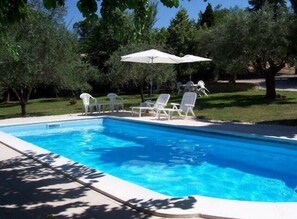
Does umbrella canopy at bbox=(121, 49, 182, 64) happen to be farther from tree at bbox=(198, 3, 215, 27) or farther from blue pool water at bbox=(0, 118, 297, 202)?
tree at bbox=(198, 3, 215, 27)

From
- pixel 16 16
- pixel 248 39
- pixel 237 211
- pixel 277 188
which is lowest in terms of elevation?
pixel 277 188

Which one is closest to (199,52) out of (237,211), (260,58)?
(260,58)

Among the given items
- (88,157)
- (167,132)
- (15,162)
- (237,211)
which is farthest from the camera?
(167,132)

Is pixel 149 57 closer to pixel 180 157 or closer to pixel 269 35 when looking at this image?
pixel 269 35

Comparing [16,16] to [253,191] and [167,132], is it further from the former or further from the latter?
[167,132]

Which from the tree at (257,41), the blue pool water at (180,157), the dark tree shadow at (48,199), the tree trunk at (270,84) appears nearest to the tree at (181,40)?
the tree at (257,41)

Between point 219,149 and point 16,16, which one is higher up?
point 16,16

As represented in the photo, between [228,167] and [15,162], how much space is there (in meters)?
4.73

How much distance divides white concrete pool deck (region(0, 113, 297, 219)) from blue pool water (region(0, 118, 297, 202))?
1.74m

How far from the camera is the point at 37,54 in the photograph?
52.2ft

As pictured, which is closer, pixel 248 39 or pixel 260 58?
pixel 248 39

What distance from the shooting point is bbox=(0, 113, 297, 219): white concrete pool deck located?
466 centimetres

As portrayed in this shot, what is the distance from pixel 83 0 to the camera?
3938 mm

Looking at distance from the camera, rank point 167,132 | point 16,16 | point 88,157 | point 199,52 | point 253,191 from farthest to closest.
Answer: point 199,52 → point 167,132 → point 88,157 → point 253,191 → point 16,16
